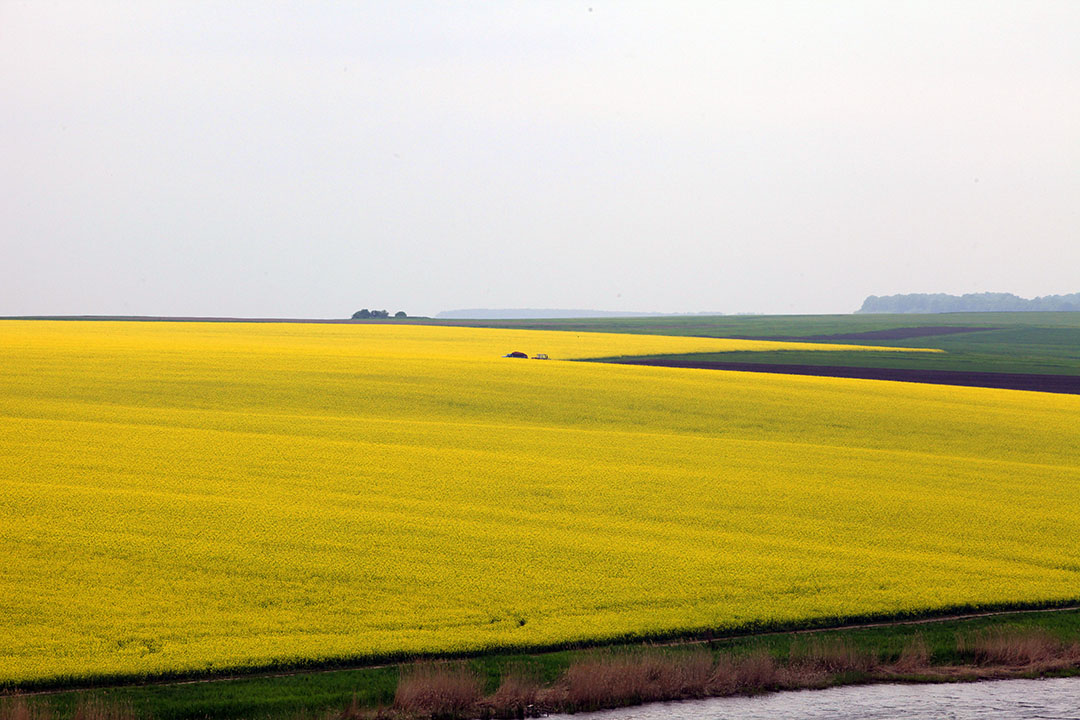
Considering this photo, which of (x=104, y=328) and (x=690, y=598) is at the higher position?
(x=104, y=328)

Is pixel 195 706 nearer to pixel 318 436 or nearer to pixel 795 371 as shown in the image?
pixel 318 436

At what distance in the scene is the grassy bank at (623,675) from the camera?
10.5m

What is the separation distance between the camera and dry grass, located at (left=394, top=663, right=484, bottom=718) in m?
10.8

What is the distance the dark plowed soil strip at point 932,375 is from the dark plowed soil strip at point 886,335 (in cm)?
3896

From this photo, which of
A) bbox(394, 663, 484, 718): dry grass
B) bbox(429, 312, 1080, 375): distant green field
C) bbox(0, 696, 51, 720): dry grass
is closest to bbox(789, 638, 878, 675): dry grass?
bbox(394, 663, 484, 718): dry grass

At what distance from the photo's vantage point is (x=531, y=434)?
77.4ft

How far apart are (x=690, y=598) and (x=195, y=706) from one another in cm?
664

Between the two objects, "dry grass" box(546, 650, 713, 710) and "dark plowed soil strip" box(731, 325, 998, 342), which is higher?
"dark plowed soil strip" box(731, 325, 998, 342)

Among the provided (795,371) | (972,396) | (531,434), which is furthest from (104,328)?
(972,396)

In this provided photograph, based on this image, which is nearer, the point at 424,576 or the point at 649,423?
the point at 424,576

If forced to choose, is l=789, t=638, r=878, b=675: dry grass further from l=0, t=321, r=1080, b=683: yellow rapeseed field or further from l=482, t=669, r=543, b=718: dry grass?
l=482, t=669, r=543, b=718: dry grass

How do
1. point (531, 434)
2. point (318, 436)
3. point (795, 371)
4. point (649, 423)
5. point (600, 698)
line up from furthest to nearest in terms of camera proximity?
point (795, 371) → point (649, 423) → point (531, 434) → point (318, 436) → point (600, 698)

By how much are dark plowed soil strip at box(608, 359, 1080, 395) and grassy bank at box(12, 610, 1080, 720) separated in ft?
96.5

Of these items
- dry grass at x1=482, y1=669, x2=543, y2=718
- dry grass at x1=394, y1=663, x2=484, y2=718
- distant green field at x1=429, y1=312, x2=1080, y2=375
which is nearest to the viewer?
dry grass at x1=394, y1=663, x2=484, y2=718
